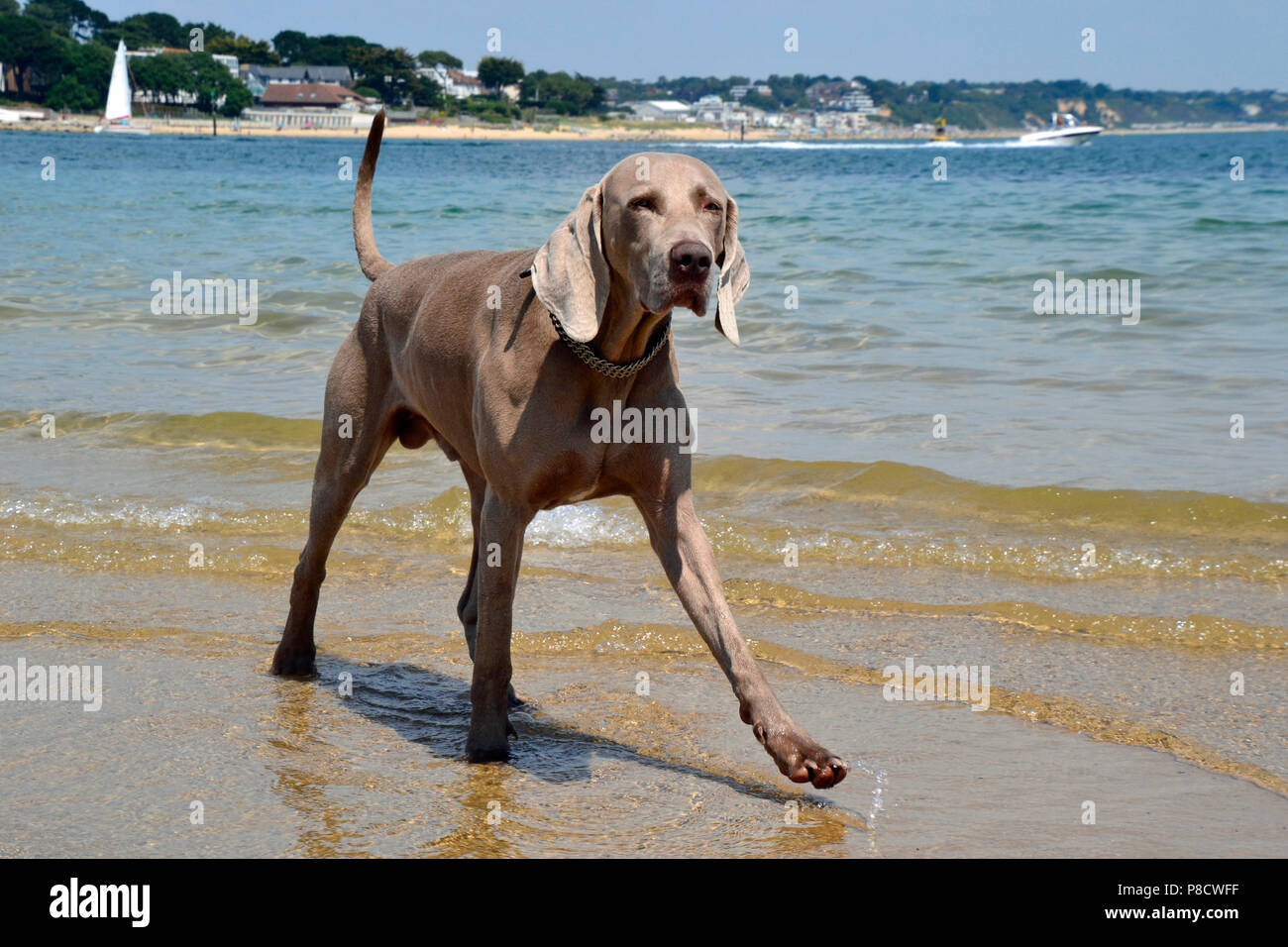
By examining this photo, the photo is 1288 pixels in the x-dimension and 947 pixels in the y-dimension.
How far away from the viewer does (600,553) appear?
6.17 metres

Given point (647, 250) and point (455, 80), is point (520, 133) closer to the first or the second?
point (455, 80)

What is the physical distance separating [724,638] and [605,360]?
2.64 feet

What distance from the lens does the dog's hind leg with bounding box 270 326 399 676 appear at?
4496 millimetres

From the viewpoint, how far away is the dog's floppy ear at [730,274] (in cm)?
343

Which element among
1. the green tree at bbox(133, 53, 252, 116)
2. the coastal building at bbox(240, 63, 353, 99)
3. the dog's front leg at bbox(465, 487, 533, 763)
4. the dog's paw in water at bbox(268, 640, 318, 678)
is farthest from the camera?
the coastal building at bbox(240, 63, 353, 99)

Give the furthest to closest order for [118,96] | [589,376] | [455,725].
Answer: [118,96]
[455,725]
[589,376]

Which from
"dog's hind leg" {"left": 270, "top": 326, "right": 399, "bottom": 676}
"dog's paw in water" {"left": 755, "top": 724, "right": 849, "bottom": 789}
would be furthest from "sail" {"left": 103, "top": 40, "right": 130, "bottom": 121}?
"dog's paw in water" {"left": 755, "top": 724, "right": 849, "bottom": 789}

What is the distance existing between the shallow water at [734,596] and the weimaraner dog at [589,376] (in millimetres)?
359

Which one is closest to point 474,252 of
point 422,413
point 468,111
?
point 422,413

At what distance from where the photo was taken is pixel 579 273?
136 inches

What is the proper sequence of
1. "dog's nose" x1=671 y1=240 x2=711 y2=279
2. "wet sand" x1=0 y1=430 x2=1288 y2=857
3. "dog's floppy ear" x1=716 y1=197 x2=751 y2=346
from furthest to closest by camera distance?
"dog's floppy ear" x1=716 y1=197 x2=751 y2=346 → "wet sand" x1=0 y1=430 x2=1288 y2=857 → "dog's nose" x1=671 y1=240 x2=711 y2=279

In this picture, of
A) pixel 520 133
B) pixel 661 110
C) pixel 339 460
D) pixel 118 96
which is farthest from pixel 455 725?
pixel 661 110

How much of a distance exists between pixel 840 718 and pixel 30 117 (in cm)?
10773

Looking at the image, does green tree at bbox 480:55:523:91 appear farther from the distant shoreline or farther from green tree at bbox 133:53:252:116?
green tree at bbox 133:53:252:116
